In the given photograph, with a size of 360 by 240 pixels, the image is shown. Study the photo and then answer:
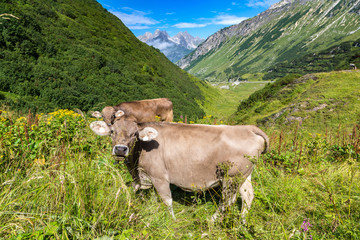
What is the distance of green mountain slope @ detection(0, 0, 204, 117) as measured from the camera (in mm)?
14367

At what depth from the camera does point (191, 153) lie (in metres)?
3.77

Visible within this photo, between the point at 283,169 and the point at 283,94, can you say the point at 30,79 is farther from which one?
the point at 283,94

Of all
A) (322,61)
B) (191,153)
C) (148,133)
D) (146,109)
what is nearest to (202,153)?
(191,153)

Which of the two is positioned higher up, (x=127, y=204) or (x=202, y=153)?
(x=202, y=153)

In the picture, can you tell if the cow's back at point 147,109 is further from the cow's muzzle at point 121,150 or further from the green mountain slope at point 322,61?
the green mountain slope at point 322,61

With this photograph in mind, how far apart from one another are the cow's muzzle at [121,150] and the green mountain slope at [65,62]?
6.39 metres

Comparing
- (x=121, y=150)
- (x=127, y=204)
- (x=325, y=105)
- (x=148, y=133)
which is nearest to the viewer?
(x=127, y=204)

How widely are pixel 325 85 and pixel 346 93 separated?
3750mm

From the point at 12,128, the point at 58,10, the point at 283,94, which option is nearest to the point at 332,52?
the point at 283,94

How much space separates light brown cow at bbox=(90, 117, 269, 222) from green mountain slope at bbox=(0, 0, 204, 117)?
6125 millimetres

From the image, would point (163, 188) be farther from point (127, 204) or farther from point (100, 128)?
point (100, 128)

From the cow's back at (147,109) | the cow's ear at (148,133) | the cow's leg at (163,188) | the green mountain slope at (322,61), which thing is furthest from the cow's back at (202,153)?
the green mountain slope at (322,61)

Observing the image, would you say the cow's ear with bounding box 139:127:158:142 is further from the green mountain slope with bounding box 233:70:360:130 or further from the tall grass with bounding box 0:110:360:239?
the green mountain slope with bounding box 233:70:360:130

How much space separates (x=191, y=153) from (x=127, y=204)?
1.52 metres
